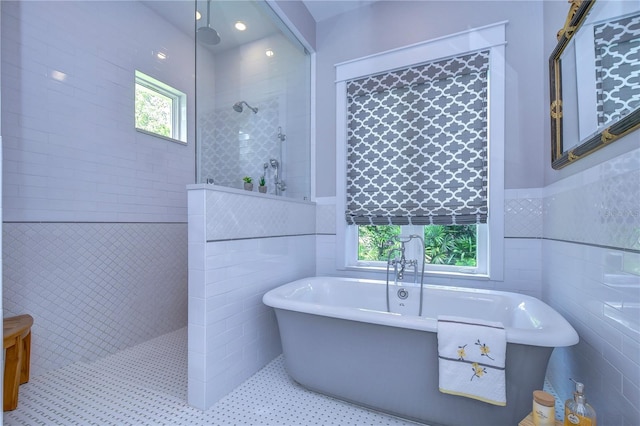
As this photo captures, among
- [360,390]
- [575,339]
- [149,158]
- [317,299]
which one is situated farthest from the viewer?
[149,158]

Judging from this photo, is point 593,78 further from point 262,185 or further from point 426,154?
point 262,185

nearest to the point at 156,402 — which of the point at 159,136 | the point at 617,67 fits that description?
the point at 159,136

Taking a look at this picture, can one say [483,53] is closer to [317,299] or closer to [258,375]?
[317,299]

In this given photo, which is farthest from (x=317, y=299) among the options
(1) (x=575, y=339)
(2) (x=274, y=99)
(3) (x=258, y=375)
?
(2) (x=274, y=99)

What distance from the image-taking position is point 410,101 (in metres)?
2.52

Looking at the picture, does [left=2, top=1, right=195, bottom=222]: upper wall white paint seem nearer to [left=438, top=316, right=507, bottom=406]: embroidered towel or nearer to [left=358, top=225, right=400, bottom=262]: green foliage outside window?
[left=358, top=225, right=400, bottom=262]: green foliage outside window

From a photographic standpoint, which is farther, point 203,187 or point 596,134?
point 203,187

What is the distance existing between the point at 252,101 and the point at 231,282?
1451 millimetres

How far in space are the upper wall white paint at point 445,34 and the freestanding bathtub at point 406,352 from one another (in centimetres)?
103

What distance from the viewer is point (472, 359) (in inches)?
53.0

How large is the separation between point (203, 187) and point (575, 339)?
1.94 metres

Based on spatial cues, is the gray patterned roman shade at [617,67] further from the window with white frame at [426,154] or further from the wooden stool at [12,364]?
the wooden stool at [12,364]

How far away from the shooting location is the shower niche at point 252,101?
78.0 inches

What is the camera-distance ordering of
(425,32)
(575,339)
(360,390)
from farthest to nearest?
(425,32) < (360,390) < (575,339)
